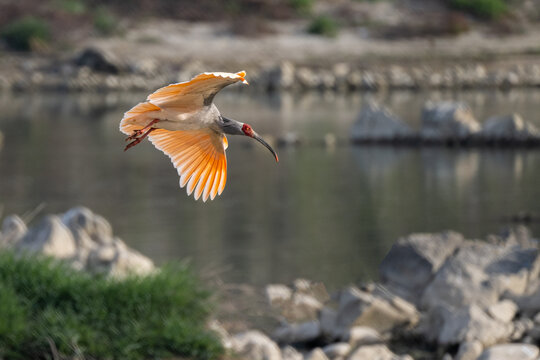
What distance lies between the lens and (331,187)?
28406 mm

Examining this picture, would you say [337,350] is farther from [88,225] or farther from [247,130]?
[247,130]

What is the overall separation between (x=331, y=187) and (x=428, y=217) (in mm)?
4621

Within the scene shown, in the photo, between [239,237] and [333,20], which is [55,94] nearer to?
[333,20]

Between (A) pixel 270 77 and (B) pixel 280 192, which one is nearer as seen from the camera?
(B) pixel 280 192

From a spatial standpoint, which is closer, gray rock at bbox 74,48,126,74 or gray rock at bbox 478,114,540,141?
gray rock at bbox 478,114,540,141

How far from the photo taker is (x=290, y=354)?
12.5m

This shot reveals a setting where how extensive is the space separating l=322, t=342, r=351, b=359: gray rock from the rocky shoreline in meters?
0.01

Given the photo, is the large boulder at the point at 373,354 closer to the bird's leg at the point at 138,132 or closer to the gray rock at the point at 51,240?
the gray rock at the point at 51,240

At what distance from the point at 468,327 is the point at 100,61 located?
37738mm

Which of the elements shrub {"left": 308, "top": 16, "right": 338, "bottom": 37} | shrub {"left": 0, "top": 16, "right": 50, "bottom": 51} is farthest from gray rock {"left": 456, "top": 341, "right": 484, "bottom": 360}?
shrub {"left": 0, "top": 16, "right": 50, "bottom": 51}

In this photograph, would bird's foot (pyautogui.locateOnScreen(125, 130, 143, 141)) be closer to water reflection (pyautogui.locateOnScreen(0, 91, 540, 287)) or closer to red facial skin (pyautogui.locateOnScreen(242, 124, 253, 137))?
red facial skin (pyautogui.locateOnScreen(242, 124, 253, 137))

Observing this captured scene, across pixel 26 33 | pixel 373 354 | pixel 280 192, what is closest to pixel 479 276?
pixel 373 354

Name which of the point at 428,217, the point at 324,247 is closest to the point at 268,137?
the point at 428,217

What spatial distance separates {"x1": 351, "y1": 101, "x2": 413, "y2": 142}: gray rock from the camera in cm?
3191
